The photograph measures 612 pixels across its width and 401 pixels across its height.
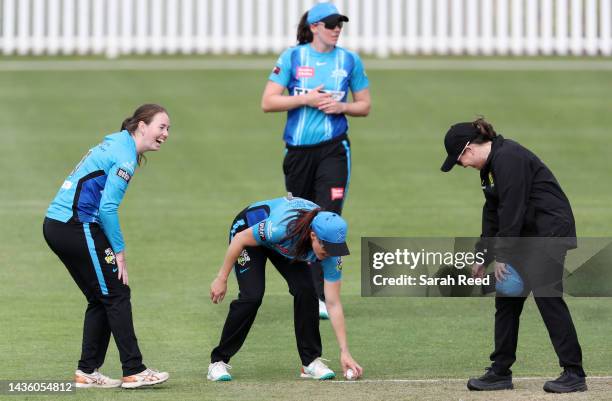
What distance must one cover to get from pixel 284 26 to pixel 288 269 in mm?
18152

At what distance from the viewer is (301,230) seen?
8.94 metres

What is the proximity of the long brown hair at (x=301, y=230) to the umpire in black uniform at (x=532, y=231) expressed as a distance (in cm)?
90

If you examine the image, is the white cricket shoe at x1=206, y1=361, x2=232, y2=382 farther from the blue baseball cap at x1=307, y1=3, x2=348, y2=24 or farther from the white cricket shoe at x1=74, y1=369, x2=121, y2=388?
the blue baseball cap at x1=307, y1=3, x2=348, y2=24

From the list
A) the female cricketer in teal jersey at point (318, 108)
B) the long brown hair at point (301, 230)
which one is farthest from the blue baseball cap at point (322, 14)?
the long brown hair at point (301, 230)

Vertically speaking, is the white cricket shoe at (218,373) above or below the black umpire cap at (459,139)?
below

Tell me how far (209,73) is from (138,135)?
1677 centimetres

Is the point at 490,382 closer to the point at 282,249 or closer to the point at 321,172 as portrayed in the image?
the point at 282,249

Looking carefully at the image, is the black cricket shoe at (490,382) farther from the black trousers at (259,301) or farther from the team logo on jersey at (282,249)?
the team logo on jersey at (282,249)

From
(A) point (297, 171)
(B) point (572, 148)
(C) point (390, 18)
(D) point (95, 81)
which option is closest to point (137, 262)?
(A) point (297, 171)

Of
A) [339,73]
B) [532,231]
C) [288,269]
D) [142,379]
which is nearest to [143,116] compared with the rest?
[288,269]

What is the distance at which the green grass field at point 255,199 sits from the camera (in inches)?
392

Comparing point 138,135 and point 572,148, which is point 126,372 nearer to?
point 138,135

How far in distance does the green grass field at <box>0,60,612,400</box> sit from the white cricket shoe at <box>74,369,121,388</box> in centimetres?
19

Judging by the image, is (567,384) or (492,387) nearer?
(567,384)
